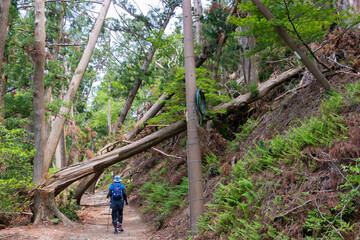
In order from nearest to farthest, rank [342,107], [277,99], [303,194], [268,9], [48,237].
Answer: [303,194]
[342,107]
[268,9]
[48,237]
[277,99]

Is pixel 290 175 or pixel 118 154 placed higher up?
pixel 118 154

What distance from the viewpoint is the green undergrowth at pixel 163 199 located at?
941cm

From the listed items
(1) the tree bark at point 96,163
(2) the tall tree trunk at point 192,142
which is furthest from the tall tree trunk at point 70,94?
(2) the tall tree trunk at point 192,142

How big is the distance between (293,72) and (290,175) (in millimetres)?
5744

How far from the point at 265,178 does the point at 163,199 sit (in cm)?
648

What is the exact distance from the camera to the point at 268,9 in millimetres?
6664

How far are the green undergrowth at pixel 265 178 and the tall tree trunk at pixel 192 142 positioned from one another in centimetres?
32

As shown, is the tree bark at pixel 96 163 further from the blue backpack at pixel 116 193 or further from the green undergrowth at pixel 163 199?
the green undergrowth at pixel 163 199

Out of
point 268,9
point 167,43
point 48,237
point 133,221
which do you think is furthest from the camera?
point 167,43

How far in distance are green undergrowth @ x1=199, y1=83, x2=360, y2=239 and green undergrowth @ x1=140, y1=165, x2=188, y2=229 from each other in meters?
2.75

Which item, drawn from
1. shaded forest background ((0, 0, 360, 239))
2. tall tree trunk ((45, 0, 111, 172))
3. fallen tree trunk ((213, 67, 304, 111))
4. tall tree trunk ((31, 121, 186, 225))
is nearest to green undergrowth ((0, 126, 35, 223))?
shaded forest background ((0, 0, 360, 239))

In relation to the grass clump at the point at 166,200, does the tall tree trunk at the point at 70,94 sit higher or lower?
higher

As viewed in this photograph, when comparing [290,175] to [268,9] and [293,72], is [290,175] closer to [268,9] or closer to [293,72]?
[268,9]

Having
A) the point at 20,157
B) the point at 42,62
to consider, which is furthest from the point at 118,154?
the point at 42,62
